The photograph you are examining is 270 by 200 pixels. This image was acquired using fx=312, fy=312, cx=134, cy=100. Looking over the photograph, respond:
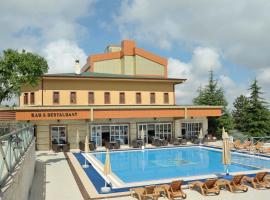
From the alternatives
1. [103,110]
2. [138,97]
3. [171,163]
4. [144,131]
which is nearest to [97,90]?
[103,110]

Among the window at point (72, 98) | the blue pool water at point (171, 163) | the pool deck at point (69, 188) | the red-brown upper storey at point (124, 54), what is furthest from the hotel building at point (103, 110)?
the pool deck at point (69, 188)

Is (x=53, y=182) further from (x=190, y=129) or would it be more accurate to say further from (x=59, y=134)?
(x=190, y=129)

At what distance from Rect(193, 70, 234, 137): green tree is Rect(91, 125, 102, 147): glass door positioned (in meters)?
15.8

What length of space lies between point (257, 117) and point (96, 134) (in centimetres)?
2152

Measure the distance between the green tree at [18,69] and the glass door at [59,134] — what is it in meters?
10.7

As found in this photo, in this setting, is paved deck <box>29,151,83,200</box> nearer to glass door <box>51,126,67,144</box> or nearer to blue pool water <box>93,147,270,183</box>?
blue pool water <box>93,147,270,183</box>

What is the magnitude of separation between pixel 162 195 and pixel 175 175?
16.4 feet

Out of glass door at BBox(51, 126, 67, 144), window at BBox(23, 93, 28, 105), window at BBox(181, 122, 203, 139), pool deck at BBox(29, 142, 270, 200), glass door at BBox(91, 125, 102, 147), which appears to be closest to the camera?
pool deck at BBox(29, 142, 270, 200)

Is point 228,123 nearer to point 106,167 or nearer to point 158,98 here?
point 158,98

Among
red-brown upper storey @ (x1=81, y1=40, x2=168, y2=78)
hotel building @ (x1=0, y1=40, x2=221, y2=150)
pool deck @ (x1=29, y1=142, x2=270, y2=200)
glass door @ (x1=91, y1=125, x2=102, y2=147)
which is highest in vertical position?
Result: red-brown upper storey @ (x1=81, y1=40, x2=168, y2=78)

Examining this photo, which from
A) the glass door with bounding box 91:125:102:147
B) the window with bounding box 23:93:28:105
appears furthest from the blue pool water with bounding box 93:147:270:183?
the window with bounding box 23:93:28:105

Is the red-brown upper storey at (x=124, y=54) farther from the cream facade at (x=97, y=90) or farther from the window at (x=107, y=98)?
the window at (x=107, y=98)

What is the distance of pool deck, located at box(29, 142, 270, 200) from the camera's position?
45.3ft

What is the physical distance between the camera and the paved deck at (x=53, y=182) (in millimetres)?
14188
